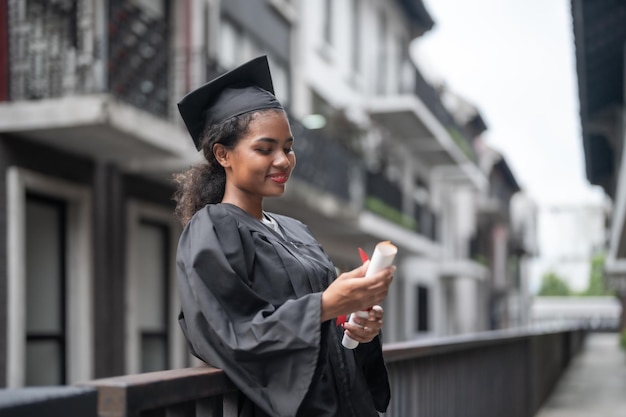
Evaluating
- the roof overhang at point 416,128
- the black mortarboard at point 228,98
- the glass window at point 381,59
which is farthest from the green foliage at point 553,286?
the black mortarboard at point 228,98

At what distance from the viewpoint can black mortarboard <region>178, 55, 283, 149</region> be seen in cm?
284

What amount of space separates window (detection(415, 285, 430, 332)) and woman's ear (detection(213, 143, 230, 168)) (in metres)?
27.2

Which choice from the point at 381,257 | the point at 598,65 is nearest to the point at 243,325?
the point at 381,257

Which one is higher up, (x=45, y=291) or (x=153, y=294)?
(x=45, y=291)

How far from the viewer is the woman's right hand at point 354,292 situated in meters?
2.46

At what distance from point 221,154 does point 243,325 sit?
0.58 m

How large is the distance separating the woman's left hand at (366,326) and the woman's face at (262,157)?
45 centimetres

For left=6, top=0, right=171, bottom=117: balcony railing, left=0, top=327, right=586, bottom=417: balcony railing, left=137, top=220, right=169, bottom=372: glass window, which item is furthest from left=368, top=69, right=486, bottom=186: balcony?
left=6, top=0, right=171, bottom=117: balcony railing

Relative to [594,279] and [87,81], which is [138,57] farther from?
[594,279]

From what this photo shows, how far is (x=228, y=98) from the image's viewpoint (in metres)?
2.88

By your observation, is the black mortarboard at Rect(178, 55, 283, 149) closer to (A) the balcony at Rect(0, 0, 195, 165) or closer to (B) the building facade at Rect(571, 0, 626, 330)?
(A) the balcony at Rect(0, 0, 195, 165)

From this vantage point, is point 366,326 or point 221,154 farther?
point 221,154

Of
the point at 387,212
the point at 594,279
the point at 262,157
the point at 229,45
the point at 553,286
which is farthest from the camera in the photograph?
the point at 553,286

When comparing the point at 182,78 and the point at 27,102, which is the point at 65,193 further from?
the point at 182,78
